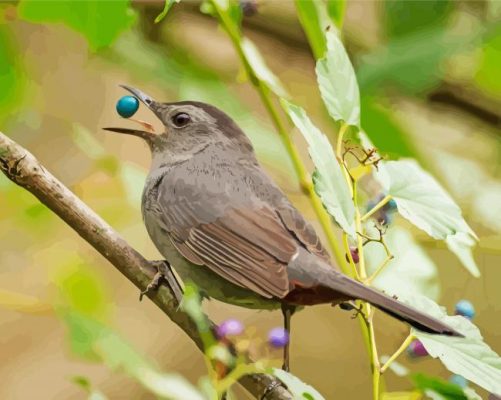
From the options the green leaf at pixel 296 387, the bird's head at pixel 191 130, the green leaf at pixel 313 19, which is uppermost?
the green leaf at pixel 313 19

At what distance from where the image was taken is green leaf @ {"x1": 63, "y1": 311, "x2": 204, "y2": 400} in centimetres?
86

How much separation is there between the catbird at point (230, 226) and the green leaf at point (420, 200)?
11cm

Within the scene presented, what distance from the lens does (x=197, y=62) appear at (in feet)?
6.88

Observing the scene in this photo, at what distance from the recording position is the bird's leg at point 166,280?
125cm

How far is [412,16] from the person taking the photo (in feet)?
6.34

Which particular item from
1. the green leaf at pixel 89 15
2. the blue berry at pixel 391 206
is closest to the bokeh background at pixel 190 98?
the green leaf at pixel 89 15

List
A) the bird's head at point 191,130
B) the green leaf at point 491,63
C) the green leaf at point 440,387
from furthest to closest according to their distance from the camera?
the green leaf at point 491,63, the bird's head at point 191,130, the green leaf at point 440,387

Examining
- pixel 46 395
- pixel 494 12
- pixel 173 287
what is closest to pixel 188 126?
pixel 173 287

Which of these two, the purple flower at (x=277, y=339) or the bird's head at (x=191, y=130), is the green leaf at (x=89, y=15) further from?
the purple flower at (x=277, y=339)

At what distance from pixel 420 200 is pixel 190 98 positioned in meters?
0.70

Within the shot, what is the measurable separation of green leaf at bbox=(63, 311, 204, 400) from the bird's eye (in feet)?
2.38

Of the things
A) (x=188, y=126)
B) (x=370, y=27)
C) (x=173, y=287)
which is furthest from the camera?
(x=370, y=27)

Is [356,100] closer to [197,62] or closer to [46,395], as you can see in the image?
[197,62]

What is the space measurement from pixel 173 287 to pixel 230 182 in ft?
0.67
